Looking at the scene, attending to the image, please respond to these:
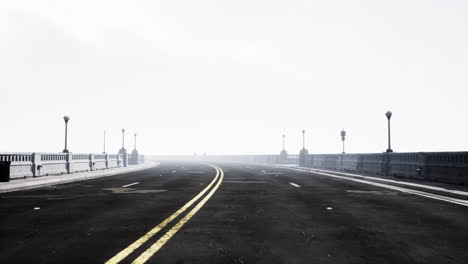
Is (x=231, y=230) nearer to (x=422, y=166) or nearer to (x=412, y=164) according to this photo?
(x=422, y=166)

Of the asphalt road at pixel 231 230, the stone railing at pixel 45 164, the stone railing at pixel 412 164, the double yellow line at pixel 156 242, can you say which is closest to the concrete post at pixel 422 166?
the stone railing at pixel 412 164

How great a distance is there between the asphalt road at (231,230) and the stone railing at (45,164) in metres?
7.53

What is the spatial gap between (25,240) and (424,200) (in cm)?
1050

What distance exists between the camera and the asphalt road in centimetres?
525

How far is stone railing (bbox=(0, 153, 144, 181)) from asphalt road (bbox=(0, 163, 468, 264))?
24.7 ft

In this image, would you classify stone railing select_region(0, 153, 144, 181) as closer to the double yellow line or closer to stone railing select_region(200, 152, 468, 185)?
the double yellow line

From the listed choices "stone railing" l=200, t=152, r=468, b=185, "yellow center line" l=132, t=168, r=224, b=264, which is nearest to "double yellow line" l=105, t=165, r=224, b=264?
"yellow center line" l=132, t=168, r=224, b=264

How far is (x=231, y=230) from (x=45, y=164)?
18.5 metres

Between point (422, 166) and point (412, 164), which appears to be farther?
point (412, 164)

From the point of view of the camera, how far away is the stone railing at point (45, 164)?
18294 millimetres

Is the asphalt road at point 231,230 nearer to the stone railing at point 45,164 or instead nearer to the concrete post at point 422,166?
the concrete post at point 422,166

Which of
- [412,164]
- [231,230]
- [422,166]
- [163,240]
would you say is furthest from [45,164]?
[422,166]

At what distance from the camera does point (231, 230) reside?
698 cm

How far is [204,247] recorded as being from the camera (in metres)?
5.70
